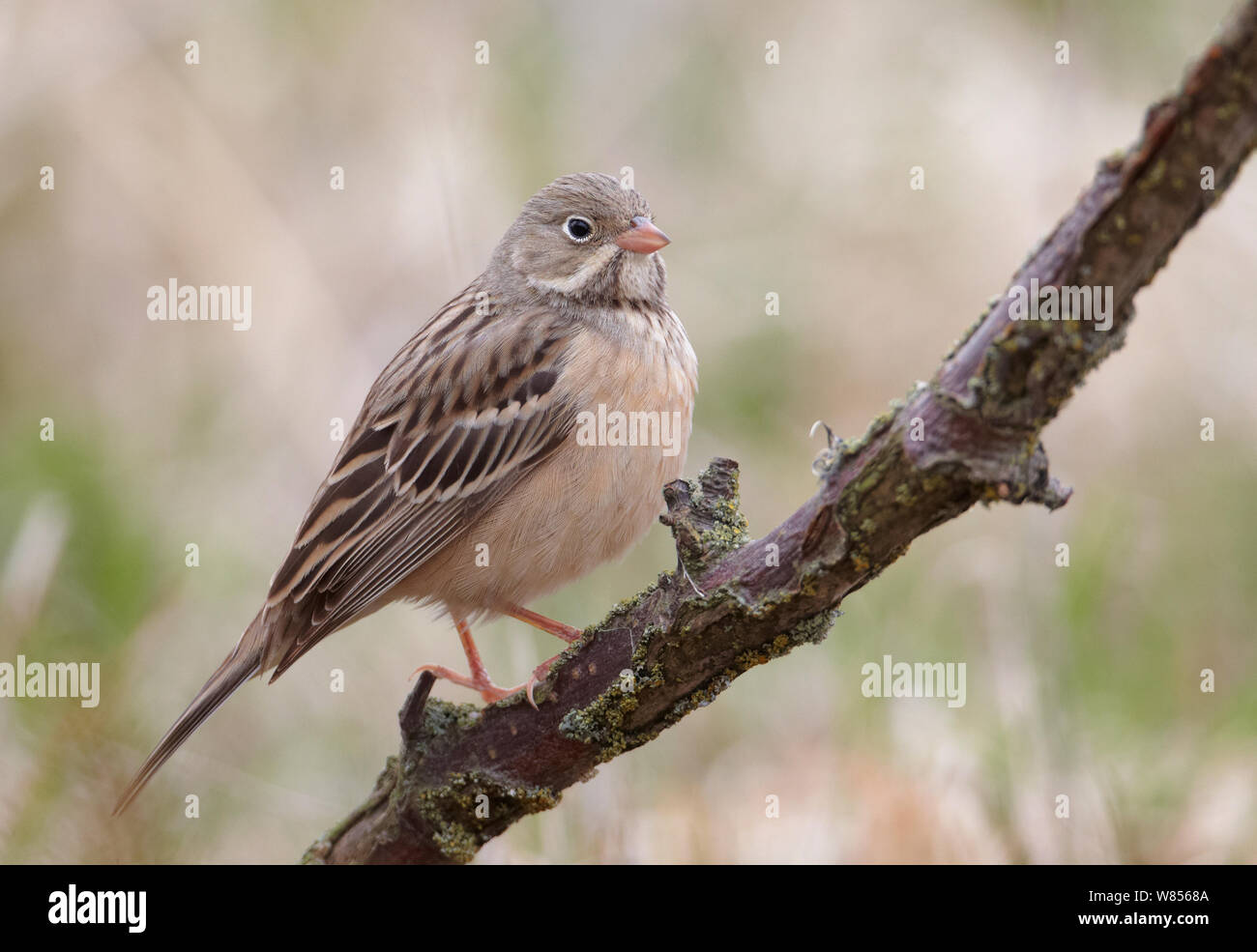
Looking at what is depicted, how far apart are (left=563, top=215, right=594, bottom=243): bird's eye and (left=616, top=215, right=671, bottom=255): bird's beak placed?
0.18 meters

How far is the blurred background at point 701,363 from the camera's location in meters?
5.87

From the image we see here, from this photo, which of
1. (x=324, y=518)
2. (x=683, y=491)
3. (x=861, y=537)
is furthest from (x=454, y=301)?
(x=861, y=537)

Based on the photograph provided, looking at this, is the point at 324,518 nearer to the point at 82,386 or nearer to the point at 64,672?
the point at 64,672

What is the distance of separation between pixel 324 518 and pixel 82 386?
4201 millimetres

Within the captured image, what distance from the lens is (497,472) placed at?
554 cm

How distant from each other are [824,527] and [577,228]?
323cm

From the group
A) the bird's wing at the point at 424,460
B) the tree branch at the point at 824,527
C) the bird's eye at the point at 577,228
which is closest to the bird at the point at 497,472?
the bird's wing at the point at 424,460

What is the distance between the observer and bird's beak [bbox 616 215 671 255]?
6.03m
